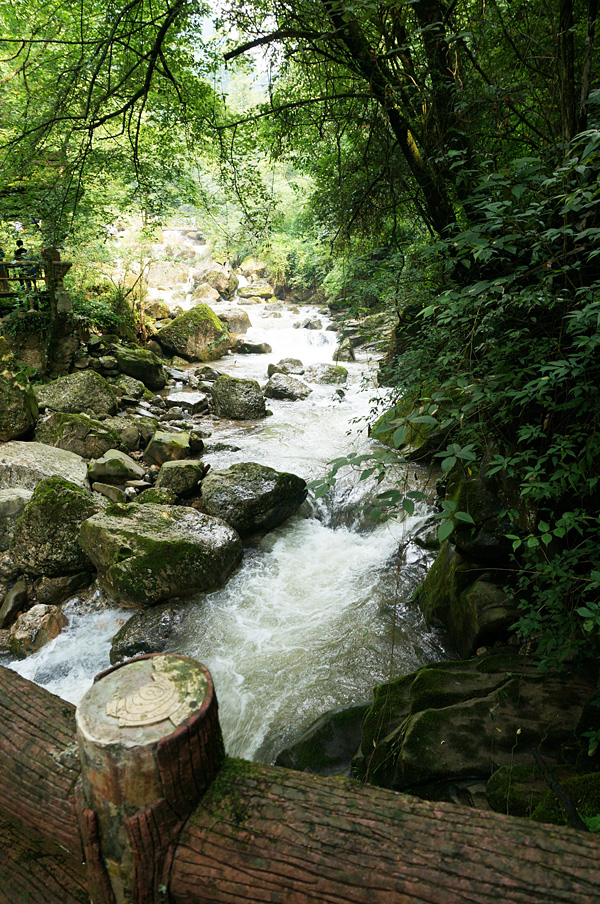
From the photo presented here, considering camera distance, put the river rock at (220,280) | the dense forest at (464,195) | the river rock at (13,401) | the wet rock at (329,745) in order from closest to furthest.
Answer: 1. the dense forest at (464,195)
2. the wet rock at (329,745)
3. the river rock at (13,401)
4. the river rock at (220,280)

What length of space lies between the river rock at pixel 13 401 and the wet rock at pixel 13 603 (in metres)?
2.98

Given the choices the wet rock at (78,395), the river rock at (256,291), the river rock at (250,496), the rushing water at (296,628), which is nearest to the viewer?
the rushing water at (296,628)

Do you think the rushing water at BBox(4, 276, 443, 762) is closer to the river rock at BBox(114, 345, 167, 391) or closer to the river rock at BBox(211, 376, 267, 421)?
the river rock at BBox(211, 376, 267, 421)

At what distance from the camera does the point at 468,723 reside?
2.44m

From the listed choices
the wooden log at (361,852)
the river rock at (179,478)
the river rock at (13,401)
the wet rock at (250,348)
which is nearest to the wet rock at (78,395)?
the river rock at (13,401)

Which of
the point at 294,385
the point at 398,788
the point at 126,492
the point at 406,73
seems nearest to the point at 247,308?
the point at 294,385

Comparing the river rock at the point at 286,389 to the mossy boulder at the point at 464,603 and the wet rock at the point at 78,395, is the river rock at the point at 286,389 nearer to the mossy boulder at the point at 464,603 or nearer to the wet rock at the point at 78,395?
the wet rock at the point at 78,395

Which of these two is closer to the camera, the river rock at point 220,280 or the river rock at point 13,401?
the river rock at point 13,401

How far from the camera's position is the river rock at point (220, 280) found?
24438 mm

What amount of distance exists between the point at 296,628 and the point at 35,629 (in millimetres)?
2368

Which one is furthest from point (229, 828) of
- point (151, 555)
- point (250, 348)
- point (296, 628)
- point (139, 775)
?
point (250, 348)

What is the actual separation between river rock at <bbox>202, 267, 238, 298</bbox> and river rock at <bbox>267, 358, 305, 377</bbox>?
12539mm

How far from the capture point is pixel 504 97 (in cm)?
292

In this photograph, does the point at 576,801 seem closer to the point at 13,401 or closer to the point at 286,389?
the point at 13,401
